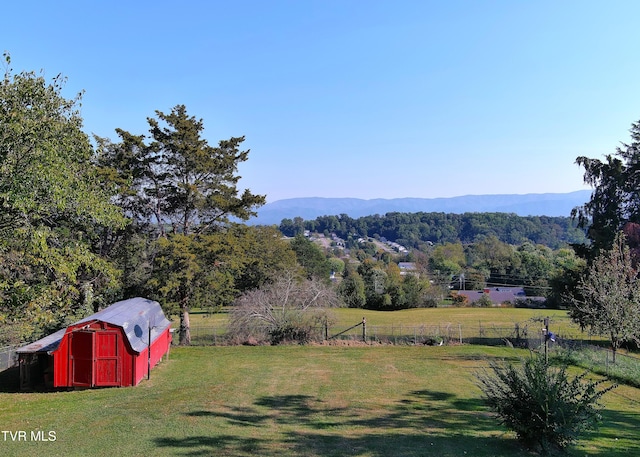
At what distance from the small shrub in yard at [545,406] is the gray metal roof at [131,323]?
37.0 feet

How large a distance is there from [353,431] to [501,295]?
241 ft

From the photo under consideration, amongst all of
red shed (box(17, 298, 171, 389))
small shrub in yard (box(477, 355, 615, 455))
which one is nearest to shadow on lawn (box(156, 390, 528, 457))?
small shrub in yard (box(477, 355, 615, 455))

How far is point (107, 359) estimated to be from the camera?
1436cm

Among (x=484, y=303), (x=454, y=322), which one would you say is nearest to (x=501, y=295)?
(x=484, y=303)

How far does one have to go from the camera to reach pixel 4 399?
1340cm

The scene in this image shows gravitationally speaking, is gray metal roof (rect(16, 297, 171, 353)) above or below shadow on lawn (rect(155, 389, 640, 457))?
above

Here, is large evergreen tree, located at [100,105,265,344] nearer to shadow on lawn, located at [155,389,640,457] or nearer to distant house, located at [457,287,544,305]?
shadow on lawn, located at [155,389,640,457]

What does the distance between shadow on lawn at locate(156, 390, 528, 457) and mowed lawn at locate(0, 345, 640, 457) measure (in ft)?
0.08

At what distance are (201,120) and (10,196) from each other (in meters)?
16.4

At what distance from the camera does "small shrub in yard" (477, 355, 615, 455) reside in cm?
830

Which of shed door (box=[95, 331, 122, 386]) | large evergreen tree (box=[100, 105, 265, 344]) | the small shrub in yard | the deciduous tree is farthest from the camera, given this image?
large evergreen tree (box=[100, 105, 265, 344])

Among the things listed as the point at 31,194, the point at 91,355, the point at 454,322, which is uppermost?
the point at 31,194

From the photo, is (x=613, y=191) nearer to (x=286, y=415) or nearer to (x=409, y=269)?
(x=286, y=415)

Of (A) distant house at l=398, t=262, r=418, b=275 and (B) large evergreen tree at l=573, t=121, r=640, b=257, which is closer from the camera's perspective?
(B) large evergreen tree at l=573, t=121, r=640, b=257
